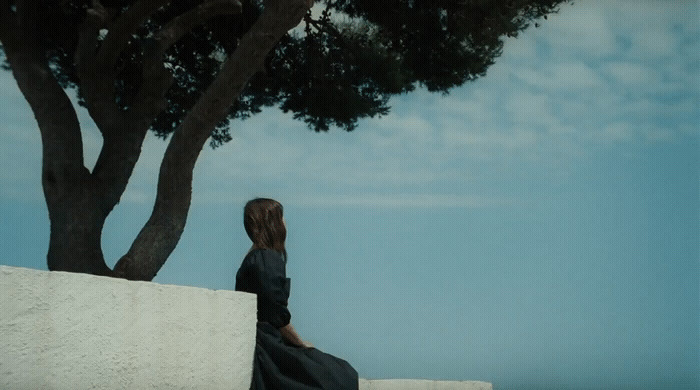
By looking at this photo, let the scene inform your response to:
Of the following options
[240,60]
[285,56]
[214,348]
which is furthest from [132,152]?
[214,348]

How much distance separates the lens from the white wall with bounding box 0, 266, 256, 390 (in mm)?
3441

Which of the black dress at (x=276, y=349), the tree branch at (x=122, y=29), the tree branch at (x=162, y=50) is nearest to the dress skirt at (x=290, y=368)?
the black dress at (x=276, y=349)

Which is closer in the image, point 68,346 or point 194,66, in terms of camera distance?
point 68,346

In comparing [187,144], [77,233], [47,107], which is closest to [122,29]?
[47,107]

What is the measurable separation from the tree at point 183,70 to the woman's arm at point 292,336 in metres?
3.42

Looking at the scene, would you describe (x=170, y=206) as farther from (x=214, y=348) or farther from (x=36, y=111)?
(x=214, y=348)

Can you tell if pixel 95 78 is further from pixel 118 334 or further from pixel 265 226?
pixel 118 334

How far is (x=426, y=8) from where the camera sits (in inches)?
384

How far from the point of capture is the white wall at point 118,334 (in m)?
3.44

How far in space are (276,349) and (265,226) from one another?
2.10ft

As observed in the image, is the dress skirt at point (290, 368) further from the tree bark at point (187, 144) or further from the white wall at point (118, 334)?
the tree bark at point (187, 144)

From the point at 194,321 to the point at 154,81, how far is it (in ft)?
15.5

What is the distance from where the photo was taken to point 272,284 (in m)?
4.29

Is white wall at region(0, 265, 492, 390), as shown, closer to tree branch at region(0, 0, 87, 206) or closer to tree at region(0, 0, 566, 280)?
tree at region(0, 0, 566, 280)
